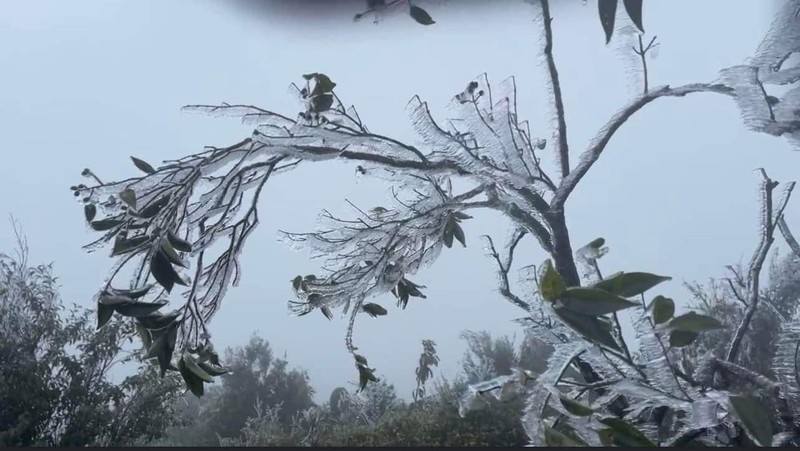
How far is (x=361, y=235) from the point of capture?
83cm

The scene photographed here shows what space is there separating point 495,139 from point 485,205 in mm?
85

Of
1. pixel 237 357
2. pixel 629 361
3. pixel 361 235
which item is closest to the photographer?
pixel 629 361

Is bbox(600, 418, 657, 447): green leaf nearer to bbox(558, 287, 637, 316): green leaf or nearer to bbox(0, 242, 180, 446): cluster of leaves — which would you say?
bbox(558, 287, 637, 316): green leaf

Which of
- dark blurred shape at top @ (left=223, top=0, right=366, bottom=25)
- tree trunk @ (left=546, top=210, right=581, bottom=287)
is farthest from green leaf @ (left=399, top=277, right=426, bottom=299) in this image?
dark blurred shape at top @ (left=223, top=0, right=366, bottom=25)

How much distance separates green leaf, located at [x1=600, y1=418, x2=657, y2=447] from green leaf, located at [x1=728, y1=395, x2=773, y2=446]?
73mm

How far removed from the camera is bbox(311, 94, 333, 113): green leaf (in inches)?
29.2

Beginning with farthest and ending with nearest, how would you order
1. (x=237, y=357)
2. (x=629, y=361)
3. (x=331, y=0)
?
(x=237, y=357)
(x=331, y=0)
(x=629, y=361)

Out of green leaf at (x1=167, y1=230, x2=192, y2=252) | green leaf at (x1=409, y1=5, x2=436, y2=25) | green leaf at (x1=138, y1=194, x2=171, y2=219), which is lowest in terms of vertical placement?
green leaf at (x1=167, y1=230, x2=192, y2=252)

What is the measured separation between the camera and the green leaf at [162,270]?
0.64 meters

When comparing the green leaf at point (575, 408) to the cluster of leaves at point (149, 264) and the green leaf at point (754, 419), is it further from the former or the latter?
the cluster of leaves at point (149, 264)

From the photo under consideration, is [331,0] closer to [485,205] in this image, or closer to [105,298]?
[485,205]

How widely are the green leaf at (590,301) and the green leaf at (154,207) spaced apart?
1.54ft

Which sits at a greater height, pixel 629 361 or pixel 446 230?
pixel 446 230

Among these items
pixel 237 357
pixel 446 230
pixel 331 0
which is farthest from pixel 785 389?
pixel 237 357
